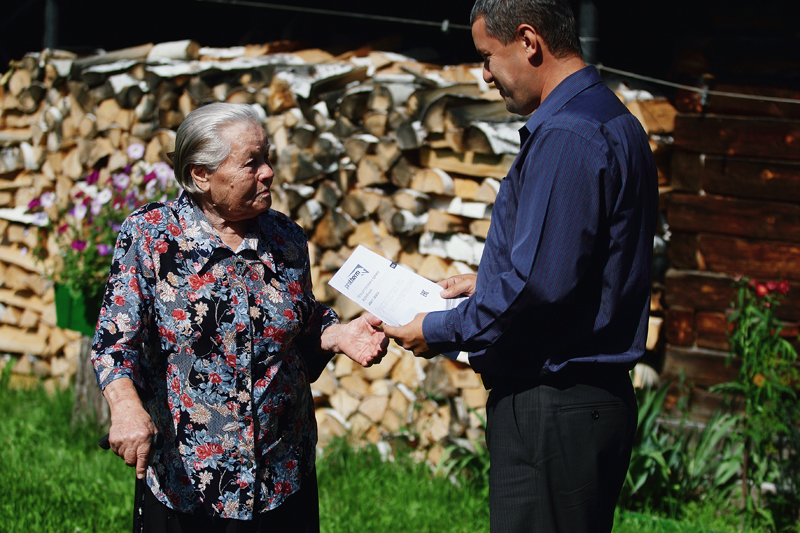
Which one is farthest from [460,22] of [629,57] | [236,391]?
[236,391]

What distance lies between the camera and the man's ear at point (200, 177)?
1.99 m

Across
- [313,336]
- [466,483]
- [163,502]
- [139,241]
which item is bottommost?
[466,483]

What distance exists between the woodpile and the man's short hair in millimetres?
1644

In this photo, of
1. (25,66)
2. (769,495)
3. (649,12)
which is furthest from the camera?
(25,66)

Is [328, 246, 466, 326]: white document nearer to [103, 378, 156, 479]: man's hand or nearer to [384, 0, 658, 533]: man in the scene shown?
[384, 0, 658, 533]: man

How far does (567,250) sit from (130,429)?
1.10m

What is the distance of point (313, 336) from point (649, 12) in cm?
273

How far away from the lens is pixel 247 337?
6.38 feet

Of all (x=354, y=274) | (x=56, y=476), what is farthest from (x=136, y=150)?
(x=354, y=274)

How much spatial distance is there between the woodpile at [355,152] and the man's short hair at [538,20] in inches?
64.7

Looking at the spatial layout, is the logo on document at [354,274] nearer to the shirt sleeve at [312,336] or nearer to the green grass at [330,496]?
the shirt sleeve at [312,336]

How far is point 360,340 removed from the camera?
2148 mm

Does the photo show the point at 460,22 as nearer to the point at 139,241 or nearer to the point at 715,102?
the point at 715,102

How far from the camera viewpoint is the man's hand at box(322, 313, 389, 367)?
211 centimetres
